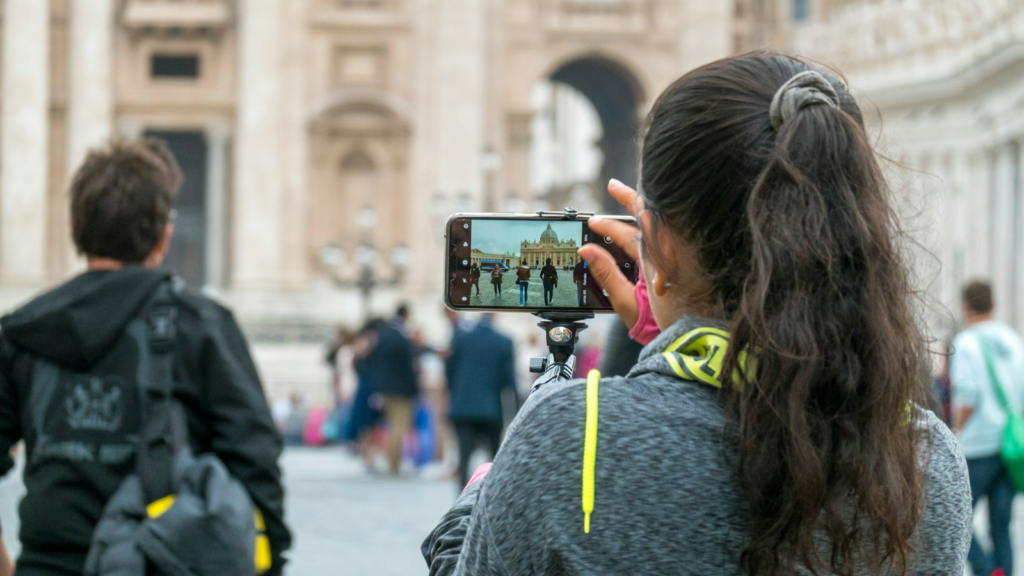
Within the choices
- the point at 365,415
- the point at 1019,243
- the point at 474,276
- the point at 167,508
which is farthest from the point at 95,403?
the point at 1019,243

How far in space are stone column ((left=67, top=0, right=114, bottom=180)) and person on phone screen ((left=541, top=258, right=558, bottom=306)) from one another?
32.8 meters

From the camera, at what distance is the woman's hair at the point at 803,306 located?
4.88 feet

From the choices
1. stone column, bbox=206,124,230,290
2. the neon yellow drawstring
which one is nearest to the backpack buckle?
the neon yellow drawstring

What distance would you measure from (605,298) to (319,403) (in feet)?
87.8

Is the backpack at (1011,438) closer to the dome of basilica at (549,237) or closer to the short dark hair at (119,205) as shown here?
the short dark hair at (119,205)

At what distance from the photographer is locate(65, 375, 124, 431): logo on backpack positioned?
3.08 metres

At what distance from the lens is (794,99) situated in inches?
62.2

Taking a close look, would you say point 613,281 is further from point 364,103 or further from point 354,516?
point 364,103

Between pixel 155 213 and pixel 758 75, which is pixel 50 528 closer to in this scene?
pixel 155 213

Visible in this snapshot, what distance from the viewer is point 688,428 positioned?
150 cm

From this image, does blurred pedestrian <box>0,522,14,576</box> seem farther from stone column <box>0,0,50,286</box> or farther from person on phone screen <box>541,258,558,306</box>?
stone column <box>0,0,50,286</box>

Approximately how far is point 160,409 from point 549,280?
136 centimetres

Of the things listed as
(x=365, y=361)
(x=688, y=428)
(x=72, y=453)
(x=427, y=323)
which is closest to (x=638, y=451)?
(x=688, y=428)

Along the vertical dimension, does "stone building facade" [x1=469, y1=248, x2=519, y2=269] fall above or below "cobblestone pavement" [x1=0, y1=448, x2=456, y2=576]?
above
